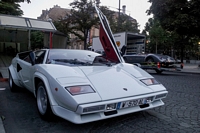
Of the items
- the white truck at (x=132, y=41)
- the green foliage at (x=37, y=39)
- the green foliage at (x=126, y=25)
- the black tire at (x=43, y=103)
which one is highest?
the green foliage at (x=126, y=25)

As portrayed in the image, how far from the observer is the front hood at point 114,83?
2.59 metres

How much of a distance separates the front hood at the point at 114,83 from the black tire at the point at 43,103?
29.1 inches

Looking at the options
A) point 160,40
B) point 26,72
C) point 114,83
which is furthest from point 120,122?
point 160,40

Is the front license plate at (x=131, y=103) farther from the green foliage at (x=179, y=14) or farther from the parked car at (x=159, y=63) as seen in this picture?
the green foliage at (x=179, y=14)

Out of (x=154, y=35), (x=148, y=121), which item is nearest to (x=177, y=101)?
(x=148, y=121)

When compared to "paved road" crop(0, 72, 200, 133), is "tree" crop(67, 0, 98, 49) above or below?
above

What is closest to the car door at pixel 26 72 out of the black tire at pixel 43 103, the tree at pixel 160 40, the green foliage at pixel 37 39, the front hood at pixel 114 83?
the black tire at pixel 43 103

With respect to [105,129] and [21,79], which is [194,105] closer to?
[105,129]

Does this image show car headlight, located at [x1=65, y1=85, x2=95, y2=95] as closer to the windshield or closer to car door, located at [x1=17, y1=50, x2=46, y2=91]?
the windshield

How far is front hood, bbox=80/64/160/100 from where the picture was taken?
8.50 feet

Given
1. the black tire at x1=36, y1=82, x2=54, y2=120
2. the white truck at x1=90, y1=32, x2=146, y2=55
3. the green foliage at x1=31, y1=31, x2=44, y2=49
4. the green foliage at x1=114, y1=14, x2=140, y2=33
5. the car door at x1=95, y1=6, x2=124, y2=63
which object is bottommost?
the black tire at x1=36, y1=82, x2=54, y2=120

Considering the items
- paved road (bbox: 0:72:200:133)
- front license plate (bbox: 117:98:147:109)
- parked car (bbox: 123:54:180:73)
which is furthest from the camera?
parked car (bbox: 123:54:180:73)

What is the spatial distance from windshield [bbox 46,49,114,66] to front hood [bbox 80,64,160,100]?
40 centimetres

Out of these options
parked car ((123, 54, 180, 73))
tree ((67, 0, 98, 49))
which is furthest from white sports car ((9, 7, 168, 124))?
tree ((67, 0, 98, 49))
